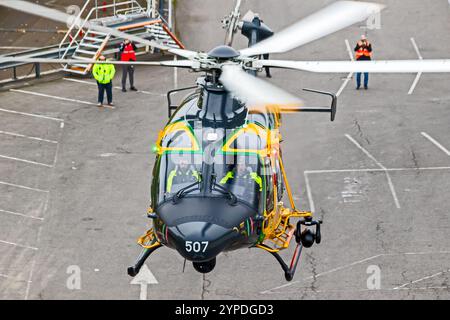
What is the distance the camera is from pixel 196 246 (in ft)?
61.4

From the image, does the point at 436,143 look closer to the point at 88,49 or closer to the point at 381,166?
the point at 381,166

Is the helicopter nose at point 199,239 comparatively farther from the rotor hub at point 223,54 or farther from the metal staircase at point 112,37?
the metal staircase at point 112,37

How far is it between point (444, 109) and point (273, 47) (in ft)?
44.0

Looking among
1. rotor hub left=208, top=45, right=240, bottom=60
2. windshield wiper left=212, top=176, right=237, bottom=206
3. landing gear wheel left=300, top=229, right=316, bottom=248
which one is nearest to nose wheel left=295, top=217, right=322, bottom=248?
landing gear wheel left=300, top=229, right=316, bottom=248

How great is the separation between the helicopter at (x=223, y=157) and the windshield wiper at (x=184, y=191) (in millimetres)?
16

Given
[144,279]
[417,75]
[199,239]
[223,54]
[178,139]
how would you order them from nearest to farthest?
[199,239], [223,54], [178,139], [144,279], [417,75]

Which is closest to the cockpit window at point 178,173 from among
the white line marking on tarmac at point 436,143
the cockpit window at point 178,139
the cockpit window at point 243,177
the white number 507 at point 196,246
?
the cockpit window at point 178,139

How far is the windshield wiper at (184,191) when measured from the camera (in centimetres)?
1961

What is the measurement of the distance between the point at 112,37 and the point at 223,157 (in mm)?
19677

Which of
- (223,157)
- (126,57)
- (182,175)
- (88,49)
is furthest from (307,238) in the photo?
(88,49)

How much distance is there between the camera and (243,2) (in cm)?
4309

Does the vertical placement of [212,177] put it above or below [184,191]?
above

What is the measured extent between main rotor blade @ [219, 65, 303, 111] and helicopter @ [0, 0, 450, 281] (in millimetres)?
22
